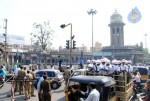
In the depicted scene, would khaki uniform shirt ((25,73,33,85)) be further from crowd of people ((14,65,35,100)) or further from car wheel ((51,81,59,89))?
car wheel ((51,81,59,89))

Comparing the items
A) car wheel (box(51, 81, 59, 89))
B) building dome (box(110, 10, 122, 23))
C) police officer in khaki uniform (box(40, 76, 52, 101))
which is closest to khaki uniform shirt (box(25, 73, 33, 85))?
police officer in khaki uniform (box(40, 76, 52, 101))

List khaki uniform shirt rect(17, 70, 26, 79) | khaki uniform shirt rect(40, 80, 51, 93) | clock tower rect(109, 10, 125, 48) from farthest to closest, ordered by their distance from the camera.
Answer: clock tower rect(109, 10, 125, 48), khaki uniform shirt rect(17, 70, 26, 79), khaki uniform shirt rect(40, 80, 51, 93)

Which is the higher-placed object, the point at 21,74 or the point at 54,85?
the point at 21,74

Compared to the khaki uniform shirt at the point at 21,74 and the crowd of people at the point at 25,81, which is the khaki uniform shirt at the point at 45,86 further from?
the khaki uniform shirt at the point at 21,74

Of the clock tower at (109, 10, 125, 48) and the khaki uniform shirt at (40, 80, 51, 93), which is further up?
the clock tower at (109, 10, 125, 48)

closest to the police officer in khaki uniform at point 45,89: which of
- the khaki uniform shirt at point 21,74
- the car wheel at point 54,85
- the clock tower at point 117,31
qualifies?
the khaki uniform shirt at point 21,74

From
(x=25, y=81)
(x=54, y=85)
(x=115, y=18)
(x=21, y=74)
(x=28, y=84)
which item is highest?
(x=115, y=18)

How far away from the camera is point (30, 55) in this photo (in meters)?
74.1

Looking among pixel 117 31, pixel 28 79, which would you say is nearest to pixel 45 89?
pixel 28 79

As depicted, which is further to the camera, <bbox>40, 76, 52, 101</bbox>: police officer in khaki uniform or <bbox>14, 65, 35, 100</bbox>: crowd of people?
<bbox>14, 65, 35, 100</bbox>: crowd of people

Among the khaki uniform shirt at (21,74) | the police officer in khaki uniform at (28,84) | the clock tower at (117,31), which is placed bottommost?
the police officer in khaki uniform at (28,84)

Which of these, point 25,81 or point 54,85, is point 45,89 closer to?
point 25,81

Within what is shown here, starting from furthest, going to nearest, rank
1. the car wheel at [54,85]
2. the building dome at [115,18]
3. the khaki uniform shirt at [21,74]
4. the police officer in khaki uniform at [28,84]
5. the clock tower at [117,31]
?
1. the building dome at [115,18]
2. the clock tower at [117,31]
3. the car wheel at [54,85]
4. the khaki uniform shirt at [21,74]
5. the police officer in khaki uniform at [28,84]

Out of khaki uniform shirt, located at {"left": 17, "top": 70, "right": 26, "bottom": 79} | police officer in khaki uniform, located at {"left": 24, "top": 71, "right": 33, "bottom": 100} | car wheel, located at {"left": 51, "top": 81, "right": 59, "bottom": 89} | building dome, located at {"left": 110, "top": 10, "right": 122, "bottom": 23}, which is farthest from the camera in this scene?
building dome, located at {"left": 110, "top": 10, "right": 122, "bottom": 23}
